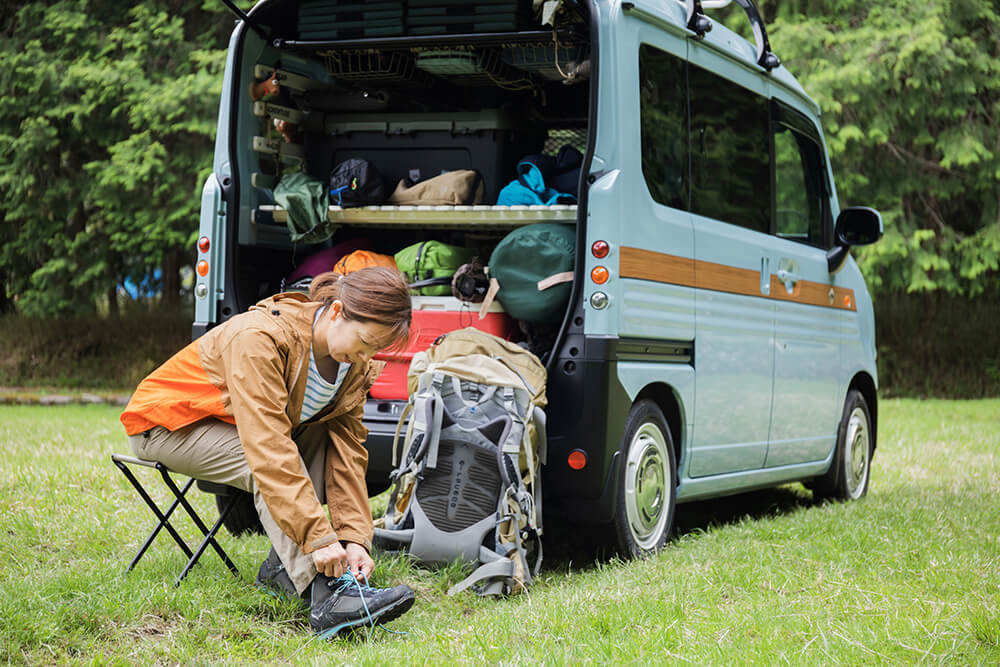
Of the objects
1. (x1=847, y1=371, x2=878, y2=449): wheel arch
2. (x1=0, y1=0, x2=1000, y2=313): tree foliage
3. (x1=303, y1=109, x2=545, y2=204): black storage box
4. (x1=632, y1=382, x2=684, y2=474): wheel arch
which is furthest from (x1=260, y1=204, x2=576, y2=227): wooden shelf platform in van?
(x1=0, y1=0, x2=1000, y2=313): tree foliage

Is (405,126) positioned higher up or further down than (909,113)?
further down

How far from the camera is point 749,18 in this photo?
21.3 ft

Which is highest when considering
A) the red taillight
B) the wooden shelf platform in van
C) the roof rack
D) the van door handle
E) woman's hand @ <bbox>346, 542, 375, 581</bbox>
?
the roof rack

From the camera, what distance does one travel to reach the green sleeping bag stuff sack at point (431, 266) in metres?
5.93

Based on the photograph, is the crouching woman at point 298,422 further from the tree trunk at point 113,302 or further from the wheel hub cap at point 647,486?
the tree trunk at point 113,302

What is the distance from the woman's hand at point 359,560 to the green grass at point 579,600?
0.23 meters

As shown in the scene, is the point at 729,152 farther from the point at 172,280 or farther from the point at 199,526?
the point at 172,280

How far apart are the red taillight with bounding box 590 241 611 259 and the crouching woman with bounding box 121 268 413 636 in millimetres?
1135

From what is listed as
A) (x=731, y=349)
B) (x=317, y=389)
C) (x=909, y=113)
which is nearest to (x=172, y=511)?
(x=317, y=389)

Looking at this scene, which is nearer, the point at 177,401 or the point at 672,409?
the point at 177,401

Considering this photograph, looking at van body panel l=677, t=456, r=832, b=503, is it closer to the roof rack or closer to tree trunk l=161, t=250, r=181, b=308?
the roof rack

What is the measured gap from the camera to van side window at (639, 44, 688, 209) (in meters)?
5.50

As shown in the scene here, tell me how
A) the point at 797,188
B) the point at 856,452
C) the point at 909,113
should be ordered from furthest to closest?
the point at 909,113 → the point at 856,452 → the point at 797,188

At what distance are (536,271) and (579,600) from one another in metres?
1.62
